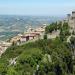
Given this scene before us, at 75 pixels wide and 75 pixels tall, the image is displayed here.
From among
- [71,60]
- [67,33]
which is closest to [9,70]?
[71,60]

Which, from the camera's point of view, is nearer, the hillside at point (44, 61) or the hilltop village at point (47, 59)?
the hillside at point (44, 61)

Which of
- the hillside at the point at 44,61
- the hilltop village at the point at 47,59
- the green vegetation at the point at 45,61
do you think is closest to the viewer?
the hillside at the point at 44,61

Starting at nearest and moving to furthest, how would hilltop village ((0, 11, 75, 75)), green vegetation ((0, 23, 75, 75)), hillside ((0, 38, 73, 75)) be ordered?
hillside ((0, 38, 73, 75)), green vegetation ((0, 23, 75, 75)), hilltop village ((0, 11, 75, 75))

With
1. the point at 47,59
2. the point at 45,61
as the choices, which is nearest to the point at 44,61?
the point at 45,61

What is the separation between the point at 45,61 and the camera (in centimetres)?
2919

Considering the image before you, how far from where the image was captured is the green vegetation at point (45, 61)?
26375mm

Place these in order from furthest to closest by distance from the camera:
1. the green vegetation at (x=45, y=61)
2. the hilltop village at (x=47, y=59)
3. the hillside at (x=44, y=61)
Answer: the hilltop village at (x=47, y=59) < the green vegetation at (x=45, y=61) < the hillside at (x=44, y=61)

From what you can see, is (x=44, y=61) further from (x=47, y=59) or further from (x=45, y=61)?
(x=47, y=59)

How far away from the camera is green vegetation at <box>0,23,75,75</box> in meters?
26.4

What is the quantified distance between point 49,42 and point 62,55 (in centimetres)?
494

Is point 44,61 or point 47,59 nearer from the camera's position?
point 44,61

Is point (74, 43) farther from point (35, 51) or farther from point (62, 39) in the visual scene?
point (35, 51)

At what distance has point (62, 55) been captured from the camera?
32625 millimetres

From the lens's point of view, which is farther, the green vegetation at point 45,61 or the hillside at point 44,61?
the green vegetation at point 45,61
